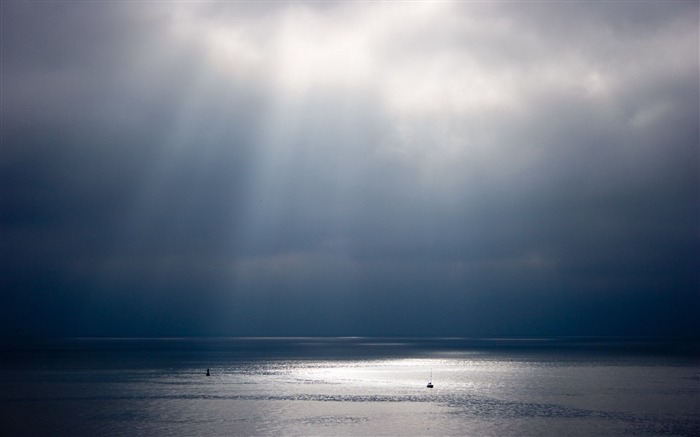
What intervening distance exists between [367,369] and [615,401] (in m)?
73.2

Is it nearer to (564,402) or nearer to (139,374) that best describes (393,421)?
(564,402)

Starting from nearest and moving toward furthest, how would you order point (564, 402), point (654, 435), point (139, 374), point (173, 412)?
1. point (654, 435)
2. point (173, 412)
3. point (564, 402)
4. point (139, 374)

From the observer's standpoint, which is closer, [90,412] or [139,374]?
[90,412]

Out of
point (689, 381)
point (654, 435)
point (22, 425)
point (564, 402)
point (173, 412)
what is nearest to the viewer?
point (654, 435)

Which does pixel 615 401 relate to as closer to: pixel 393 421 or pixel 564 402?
pixel 564 402

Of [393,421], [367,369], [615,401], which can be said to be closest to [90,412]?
[393,421]

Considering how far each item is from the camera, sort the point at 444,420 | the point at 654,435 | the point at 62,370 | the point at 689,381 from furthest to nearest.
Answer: the point at 62,370 → the point at 689,381 → the point at 444,420 → the point at 654,435

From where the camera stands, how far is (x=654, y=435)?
58.8 m

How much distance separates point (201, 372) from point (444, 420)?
7911 cm

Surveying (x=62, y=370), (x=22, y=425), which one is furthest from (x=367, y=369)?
(x=22, y=425)

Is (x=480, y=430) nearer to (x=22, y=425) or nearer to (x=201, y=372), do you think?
(x=22, y=425)

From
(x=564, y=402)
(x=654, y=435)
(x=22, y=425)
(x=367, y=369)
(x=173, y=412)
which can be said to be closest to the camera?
(x=654, y=435)

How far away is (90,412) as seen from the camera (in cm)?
7262

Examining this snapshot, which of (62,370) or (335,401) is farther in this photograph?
(62,370)
